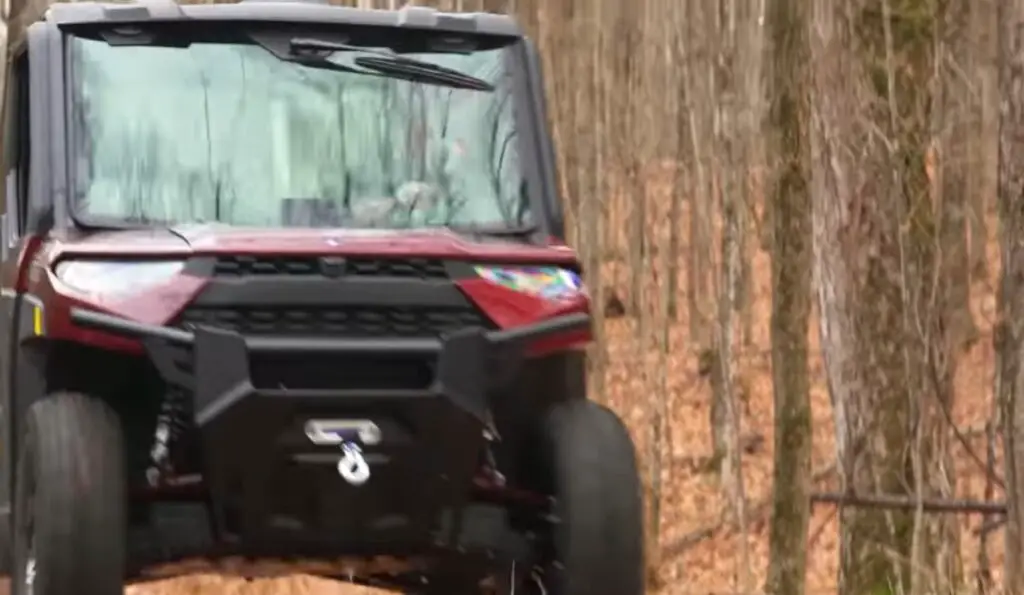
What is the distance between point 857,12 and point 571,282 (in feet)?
11.6

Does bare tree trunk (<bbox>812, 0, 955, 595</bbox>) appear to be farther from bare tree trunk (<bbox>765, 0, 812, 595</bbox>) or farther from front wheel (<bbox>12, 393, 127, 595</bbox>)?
front wheel (<bbox>12, 393, 127, 595</bbox>)

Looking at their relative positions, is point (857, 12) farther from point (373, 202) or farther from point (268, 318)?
point (268, 318)

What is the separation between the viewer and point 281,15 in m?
6.29

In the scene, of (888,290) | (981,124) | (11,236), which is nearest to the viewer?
(11,236)

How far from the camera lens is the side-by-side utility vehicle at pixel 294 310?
5.38m

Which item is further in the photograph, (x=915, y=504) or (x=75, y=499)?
(x=915, y=504)

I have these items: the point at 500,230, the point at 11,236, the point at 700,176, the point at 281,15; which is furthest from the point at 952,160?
the point at 11,236

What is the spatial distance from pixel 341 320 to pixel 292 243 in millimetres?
269

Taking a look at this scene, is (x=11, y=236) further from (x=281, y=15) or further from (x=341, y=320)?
(x=341, y=320)

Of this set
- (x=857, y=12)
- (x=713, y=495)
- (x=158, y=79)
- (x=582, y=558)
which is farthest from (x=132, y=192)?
(x=713, y=495)

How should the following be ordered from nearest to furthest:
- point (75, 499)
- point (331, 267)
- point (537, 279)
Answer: point (75, 499) < point (331, 267) < point (537, 279)

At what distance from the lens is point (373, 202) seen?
20.5 feet

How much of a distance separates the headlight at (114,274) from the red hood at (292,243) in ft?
0.11

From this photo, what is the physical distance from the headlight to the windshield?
388 mm
